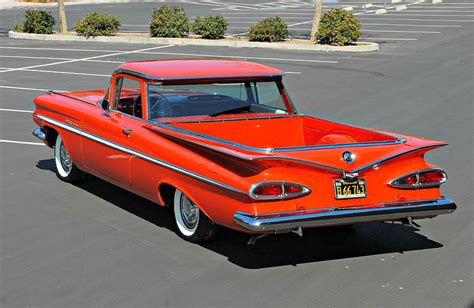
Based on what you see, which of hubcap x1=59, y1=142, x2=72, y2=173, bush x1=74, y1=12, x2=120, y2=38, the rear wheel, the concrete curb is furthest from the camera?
bush x1=74, y1=12, x2=120, y2=38

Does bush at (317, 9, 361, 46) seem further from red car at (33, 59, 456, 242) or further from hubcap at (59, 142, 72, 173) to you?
hubcap at (59, 142, 72, 173)

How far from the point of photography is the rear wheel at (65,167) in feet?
33.2

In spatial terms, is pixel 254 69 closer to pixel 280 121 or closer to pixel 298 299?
pixel 280 121

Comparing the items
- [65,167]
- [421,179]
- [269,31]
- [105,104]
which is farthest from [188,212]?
[269,31]

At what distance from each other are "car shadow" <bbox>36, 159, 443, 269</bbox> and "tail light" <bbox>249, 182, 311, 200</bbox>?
2.29 feet

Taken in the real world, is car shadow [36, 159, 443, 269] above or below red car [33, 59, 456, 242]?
below

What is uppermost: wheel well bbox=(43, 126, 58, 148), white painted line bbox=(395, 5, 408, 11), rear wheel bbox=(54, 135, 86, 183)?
wheel well bbox=(43, 126, 58, 148)

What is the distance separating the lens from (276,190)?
6961 millimetres

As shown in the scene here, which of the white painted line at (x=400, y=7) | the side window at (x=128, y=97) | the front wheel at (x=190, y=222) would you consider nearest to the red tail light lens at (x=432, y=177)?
the front wheel at (x=190, y=222)

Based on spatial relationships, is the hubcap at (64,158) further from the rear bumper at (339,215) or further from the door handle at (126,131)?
the rear bumper at (339,215)

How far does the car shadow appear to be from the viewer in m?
7.49

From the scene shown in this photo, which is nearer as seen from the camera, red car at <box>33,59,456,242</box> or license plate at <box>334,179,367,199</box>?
red car at <box>33,59,456,242</box>

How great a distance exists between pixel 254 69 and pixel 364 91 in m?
8.96

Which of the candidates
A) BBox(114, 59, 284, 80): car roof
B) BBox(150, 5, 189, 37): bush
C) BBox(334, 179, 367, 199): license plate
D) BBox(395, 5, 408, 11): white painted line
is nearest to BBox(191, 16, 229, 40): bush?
BBox(150, 5, 189, 37): bush
